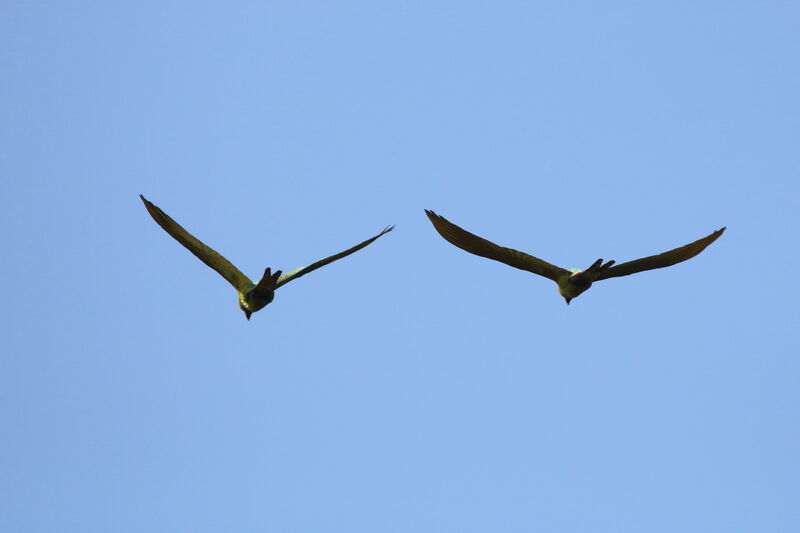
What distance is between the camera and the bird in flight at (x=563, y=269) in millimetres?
32344

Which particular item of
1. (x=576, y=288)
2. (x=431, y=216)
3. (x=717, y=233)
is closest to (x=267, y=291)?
(x=431, y=216)

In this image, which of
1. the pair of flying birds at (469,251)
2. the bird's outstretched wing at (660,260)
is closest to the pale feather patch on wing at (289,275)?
the pair of flying birds at (469,251)

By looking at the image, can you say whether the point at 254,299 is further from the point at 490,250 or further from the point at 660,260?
the point at 660,260

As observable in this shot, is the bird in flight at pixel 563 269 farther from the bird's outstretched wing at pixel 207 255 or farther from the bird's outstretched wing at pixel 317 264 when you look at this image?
the bird's outstretched wing at pixel 207 255

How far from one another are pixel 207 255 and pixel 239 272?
2.62 feet

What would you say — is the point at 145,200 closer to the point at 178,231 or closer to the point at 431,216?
the point at 178,231

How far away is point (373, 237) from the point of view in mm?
32125

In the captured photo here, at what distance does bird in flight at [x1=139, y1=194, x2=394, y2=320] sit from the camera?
107 feet

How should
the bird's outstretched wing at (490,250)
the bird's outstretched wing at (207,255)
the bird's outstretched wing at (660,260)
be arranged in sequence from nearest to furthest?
the bird's outstretched wing at (490,250) → the bird's outstretched wing at (660,260) → the bird's outstretched wing at (207,255)

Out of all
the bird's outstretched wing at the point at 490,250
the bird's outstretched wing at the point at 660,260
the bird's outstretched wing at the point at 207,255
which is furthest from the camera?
the bird's outstretched wing at the point at 207,255

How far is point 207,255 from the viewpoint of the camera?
33625 millimetres

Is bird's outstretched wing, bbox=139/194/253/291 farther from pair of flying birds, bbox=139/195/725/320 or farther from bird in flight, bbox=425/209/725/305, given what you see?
bird in flight, bbox=425/209/725/305

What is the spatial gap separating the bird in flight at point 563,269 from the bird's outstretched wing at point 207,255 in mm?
Result: 4503

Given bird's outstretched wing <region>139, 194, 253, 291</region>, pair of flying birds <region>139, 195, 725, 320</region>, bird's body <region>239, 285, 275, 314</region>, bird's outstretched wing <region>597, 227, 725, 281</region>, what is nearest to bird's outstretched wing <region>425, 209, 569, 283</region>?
pair of flying birds <region>139, 195, 725, 320</region>
